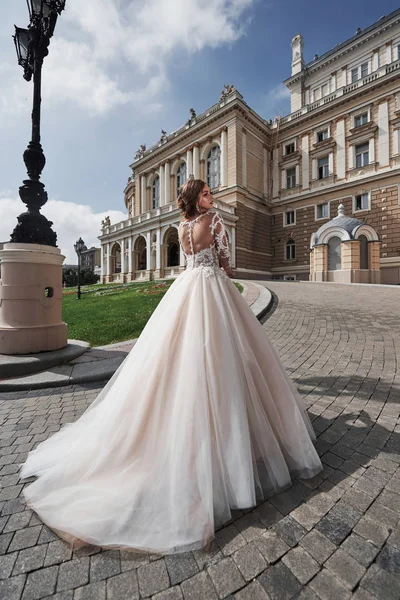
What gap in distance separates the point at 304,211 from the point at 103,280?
25286 mm

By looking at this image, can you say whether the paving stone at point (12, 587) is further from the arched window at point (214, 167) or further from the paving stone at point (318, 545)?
the arched window at point (214, 167)

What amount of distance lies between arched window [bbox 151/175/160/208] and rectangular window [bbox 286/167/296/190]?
647 inches

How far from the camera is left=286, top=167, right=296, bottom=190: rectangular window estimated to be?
28.9m

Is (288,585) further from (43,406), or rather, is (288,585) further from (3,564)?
(43,406)

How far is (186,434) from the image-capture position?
1.67 meters

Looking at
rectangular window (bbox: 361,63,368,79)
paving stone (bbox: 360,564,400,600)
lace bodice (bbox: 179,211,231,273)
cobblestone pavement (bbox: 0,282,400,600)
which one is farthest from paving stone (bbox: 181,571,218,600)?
rectangular window (bbox: 361,63,368,79)

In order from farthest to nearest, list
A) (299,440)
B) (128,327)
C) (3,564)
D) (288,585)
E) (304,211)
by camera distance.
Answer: (304,211) → (128,327) → (299,440) → (3,564) → (288,585)

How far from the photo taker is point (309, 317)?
763 centimetres

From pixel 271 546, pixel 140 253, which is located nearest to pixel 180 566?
pixel 271 546

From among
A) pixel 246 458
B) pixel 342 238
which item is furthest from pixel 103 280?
pixel 246 458

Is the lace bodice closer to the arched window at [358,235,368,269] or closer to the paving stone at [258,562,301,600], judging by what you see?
the paving stone at [258,562,301,600]

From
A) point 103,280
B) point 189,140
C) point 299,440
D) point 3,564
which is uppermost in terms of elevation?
point 189,140

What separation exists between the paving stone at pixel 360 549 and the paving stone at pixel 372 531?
3 cm

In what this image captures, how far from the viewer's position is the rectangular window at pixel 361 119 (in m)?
24.4
